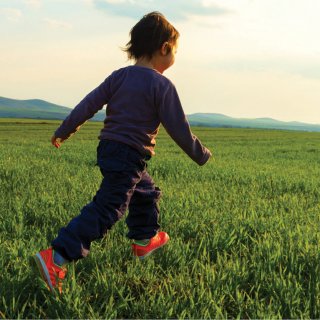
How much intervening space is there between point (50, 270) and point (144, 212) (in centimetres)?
94

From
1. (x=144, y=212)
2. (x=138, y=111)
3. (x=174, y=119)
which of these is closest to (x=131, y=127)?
(x=138, y=111)

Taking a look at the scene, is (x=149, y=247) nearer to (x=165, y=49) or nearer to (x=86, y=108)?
(x=86, y=108)

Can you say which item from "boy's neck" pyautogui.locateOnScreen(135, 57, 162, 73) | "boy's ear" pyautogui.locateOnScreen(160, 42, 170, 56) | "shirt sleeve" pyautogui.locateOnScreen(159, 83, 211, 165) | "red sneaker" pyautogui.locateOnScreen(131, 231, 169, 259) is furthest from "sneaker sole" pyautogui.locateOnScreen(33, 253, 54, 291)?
"boy's ear" pyautogui.locateOnScreen(160, 42, 170, 56)

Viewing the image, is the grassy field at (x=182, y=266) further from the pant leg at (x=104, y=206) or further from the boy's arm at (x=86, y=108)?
the boy's arm at (x=86, y=108)

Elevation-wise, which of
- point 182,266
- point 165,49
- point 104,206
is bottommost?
point 182,266

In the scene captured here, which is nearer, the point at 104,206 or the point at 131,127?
the point at 104,206

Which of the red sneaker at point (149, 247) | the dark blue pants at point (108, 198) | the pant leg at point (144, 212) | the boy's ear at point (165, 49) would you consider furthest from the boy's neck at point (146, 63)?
the red sneaker at point (149, 247)

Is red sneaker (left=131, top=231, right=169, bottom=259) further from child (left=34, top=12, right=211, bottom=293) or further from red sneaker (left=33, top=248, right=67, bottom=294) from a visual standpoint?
red sneaker (left=33, top=248, right=67, bottom=294)

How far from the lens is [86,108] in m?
3.11

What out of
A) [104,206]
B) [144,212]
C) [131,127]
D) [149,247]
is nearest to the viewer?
[104,206]

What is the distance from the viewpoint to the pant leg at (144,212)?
129 inches

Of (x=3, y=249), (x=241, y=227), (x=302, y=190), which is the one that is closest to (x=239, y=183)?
(x=302, y=190)

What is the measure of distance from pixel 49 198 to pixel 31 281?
2.24m

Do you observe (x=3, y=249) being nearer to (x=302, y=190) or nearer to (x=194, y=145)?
(x=194, y=145)
